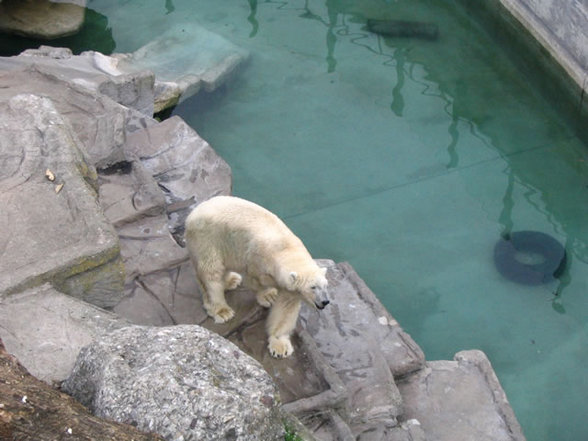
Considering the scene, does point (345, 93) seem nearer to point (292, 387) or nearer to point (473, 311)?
point (473, 311)

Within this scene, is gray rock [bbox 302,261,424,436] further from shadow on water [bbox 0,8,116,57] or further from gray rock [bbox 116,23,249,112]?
shadow on water [bbox 0,8,116,57]

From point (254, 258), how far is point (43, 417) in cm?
237

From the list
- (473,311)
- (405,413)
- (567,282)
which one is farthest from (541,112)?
(405,413)

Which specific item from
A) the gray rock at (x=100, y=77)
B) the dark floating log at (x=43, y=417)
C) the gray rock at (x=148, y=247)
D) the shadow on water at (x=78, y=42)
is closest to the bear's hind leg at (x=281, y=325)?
the gray rock at (x=148, y=247)

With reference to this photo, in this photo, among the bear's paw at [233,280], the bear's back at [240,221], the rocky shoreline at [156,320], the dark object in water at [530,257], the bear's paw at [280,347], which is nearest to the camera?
the rocky shoreline at [156,320]

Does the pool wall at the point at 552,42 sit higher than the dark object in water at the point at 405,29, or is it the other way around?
the pool wall at the point at 552,42

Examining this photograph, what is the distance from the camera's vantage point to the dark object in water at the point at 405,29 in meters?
11.1

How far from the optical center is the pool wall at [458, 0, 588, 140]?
955 centimetres

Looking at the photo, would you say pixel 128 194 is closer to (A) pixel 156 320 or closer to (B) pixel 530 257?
(A) pixel 156 320

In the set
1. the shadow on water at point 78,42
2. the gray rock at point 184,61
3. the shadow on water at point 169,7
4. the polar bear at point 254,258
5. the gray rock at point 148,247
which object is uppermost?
the polar bear at point 254,258

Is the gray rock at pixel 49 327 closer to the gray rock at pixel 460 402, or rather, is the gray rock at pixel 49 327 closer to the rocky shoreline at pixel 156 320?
the rocky shoreline at pixel 156 320

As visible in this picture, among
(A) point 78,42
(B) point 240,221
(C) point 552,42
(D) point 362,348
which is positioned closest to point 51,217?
(B) point 240,221

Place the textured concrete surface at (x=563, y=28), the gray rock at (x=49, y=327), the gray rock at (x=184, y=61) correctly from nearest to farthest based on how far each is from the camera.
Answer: the gray rock at (x=49, y=327) < the textured concrete surface at (x=563, y=28) < the gray rock at (x=184, y=61)

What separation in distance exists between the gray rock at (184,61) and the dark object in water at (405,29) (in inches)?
79.1
